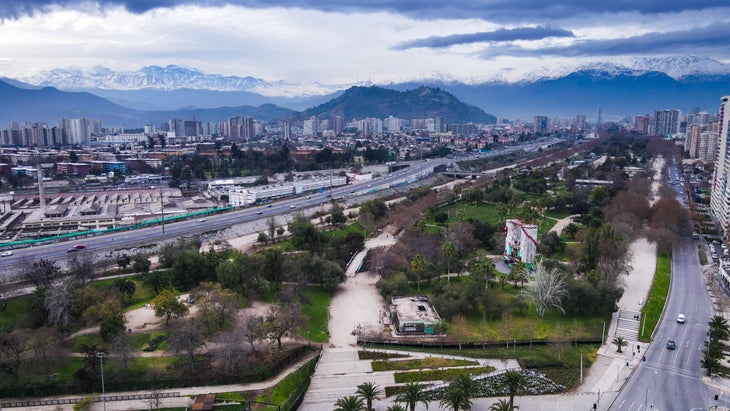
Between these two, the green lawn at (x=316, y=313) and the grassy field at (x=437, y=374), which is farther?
the green lawn at (x=316, y=313)

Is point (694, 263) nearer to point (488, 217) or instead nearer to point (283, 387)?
point (488, 217)

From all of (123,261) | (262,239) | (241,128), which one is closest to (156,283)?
(123,261)

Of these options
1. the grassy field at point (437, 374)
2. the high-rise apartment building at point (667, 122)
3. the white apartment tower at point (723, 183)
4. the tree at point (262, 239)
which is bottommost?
the grassy field at point (437, 374)

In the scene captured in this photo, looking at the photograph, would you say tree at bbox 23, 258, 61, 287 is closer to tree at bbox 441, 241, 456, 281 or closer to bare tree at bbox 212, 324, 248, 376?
bare tree at bbox 212, 324, 248, 376

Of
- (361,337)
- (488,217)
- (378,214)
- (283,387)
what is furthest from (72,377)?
(488,217)

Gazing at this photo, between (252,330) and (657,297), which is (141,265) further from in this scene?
(657,297)

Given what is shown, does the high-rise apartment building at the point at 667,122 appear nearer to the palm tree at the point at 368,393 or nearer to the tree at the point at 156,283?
the tree at the point at 156,283

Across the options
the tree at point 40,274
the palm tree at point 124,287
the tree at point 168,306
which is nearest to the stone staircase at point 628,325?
the tree at point 168,306

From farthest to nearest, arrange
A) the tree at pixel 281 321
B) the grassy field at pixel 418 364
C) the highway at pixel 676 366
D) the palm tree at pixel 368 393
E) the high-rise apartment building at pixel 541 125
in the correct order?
the high-rise apartment building at pixel 541 125
the tree at pixel 281 321
the grassy field at pixel 418 364
the highway at pixel 676 366
the palm tree at pixel 368 393
